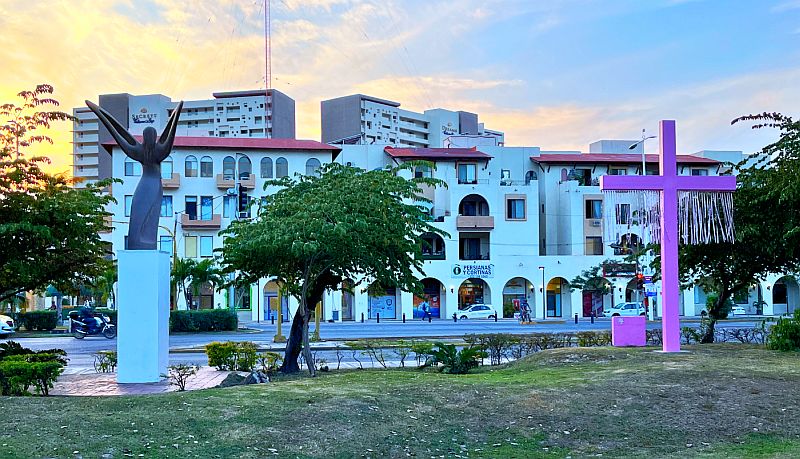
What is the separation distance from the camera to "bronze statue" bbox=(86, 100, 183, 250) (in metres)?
16.5

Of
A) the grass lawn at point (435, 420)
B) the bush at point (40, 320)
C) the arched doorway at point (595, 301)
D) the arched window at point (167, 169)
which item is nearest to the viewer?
the grass lawn at point (435, 420)

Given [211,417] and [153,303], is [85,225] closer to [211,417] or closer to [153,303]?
[153,303]

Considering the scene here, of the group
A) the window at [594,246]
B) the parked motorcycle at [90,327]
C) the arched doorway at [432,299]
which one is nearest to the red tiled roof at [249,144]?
the arched doorway at [432,299]

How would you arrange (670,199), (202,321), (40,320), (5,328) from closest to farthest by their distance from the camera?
(670,199)
(5,328)
(202,321)
(40,320)

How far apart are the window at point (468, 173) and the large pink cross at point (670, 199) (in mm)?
46669

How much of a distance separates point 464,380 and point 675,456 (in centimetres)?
547

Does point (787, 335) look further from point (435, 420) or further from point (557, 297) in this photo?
point (557, 297)

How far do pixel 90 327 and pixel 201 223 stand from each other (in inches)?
1007

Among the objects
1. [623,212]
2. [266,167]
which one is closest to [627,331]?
[623,212]

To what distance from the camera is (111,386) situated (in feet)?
50.8

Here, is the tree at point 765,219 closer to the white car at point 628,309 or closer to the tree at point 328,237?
the tree at point 328,237

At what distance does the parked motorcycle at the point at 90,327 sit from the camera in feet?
125

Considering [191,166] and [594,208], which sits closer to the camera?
[191,166]

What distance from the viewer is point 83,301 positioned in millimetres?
68562
